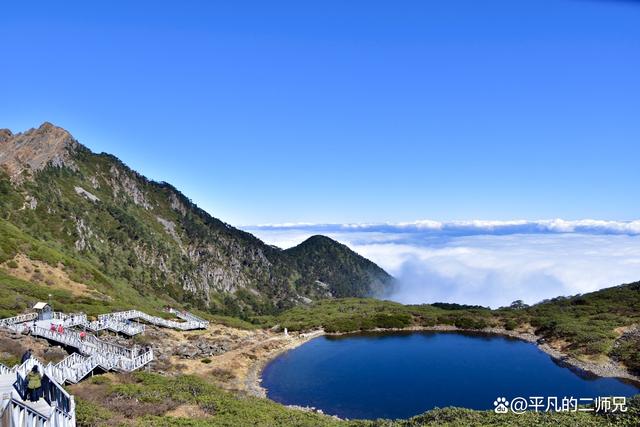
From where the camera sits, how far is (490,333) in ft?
209

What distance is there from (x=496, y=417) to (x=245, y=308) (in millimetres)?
132964

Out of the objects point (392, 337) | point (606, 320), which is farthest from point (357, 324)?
point (606, 320)

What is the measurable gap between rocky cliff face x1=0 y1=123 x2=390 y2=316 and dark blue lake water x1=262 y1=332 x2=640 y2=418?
46.7m

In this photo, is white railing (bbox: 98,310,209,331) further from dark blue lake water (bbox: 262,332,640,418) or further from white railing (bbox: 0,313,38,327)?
dark blue lake water (bbox: 262,332,640,418)

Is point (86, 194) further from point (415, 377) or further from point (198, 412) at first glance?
point (198, 412)

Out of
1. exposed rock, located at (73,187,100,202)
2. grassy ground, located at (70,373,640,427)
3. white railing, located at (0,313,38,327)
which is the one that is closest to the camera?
grassy ground, located at (70,373,640,427)

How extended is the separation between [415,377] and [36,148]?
140691 millimetres

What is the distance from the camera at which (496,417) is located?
19.5 metres

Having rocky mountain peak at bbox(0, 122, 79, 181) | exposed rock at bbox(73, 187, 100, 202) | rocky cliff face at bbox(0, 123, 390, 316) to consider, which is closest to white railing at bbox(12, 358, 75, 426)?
rocky cliff face at bbox(0, 123, 390, 316)

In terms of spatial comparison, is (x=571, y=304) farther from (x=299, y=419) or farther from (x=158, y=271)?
(x=158, y=271)

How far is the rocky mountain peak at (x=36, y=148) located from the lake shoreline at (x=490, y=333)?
90.1 meters

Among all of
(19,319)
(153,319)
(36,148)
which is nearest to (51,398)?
(19,319)

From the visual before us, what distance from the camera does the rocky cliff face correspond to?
97562 mm

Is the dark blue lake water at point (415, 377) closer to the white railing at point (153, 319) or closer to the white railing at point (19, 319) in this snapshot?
the white railing at point (153, 319)
